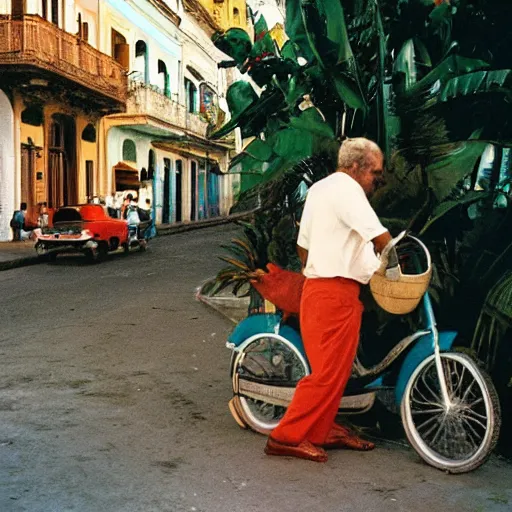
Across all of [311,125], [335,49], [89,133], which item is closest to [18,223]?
[89,133]

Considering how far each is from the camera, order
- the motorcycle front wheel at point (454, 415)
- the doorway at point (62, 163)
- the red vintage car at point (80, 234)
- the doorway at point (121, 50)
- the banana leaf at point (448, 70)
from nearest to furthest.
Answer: the motorcycle front wheel at point (454, 415), the banana leaf at point (448, 70), the red vintage car at point (80, 234), the doorway at point (62, 163), the doorway at point (121, 50)

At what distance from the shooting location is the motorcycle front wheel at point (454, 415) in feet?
13.6

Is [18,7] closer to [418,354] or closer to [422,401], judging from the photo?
[422,401]

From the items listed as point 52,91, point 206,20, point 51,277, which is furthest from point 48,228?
point 206,20

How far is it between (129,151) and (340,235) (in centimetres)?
3092

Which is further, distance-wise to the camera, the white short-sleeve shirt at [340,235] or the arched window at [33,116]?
the arched window at [33,116]

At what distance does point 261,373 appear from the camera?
502 cm

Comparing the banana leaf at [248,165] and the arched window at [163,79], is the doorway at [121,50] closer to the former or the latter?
the arched window at [163,79]

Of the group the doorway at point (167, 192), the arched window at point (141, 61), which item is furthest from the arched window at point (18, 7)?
the doorway at point (167, 192)

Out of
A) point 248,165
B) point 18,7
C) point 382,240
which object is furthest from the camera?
point 18,7

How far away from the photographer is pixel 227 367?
279 inches

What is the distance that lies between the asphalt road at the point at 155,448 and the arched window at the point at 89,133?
21719mm

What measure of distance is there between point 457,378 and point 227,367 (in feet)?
9.82

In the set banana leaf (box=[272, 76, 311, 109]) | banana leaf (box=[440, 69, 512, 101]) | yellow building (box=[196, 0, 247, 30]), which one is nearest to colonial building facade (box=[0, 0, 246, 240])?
yellow building (box=[196, 0, 247, 30])
